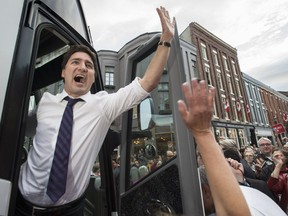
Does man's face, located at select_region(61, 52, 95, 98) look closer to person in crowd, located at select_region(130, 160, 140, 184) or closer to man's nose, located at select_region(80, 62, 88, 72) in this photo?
man's nose, located at select_region(80, 62, 88, 72)

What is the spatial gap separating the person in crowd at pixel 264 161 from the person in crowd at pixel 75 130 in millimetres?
3851

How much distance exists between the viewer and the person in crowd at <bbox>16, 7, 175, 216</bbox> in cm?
153

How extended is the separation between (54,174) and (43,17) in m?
1.05

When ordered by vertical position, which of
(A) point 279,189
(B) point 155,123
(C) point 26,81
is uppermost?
(C) point 26,81

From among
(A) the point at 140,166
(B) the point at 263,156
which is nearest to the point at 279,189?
(B) the point at 263,156

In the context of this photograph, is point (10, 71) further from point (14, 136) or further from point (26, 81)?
point (14, 136)

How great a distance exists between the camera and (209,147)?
93 cm

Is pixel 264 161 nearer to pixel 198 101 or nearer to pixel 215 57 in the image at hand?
pixel 198 101

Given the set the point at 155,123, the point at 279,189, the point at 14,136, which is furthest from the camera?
the point at 279,189

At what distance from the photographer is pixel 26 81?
4.45ft

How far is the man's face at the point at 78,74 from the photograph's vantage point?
1820mm

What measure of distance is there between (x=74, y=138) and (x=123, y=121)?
64 cm

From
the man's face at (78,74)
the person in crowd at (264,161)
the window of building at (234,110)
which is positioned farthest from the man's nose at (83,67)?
the window of building at (234,110)

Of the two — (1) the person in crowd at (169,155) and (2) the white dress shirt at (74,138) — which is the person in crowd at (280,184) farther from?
(2) the white dress shirt at (74,138)
